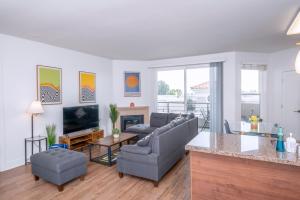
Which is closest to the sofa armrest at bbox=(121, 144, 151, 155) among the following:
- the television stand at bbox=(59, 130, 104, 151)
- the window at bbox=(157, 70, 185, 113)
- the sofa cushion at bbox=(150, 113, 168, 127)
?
the television stand at bbox=(59, 130, 104, 151)

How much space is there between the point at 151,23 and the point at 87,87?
3.02 m

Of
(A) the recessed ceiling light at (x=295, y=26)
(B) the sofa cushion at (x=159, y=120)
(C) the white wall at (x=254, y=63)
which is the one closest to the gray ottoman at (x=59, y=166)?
(B) the sofa cushion at (x=159, y=120)

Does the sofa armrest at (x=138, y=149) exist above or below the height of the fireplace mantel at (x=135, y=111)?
below

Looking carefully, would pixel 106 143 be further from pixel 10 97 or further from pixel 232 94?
pixel 232 94

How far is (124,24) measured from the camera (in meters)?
3.12

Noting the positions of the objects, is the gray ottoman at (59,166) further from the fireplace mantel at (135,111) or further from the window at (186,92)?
the window at (186,92)

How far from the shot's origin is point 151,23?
10.2ft

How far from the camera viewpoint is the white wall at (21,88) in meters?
3.56

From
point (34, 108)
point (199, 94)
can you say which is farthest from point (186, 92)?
point (34, 108)

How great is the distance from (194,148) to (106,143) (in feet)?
8.03

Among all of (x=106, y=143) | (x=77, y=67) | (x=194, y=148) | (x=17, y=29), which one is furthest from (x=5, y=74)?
(x=194, y=148)

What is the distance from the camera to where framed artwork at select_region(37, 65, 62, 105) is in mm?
4125

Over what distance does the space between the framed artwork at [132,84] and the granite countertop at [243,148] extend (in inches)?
180

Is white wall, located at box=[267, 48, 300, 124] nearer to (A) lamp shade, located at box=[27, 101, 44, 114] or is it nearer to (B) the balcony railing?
(B) the balcony railing
